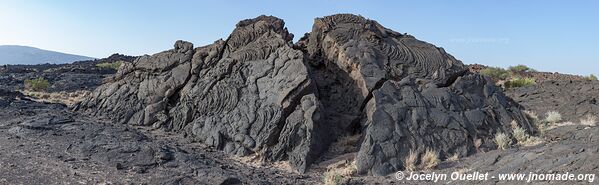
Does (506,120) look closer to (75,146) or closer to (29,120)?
(75,146)

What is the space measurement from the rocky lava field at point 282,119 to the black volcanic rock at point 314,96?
4 cm

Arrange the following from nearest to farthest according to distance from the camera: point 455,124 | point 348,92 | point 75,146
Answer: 1. point 75,146
2. point 455,124
3. point 348,92

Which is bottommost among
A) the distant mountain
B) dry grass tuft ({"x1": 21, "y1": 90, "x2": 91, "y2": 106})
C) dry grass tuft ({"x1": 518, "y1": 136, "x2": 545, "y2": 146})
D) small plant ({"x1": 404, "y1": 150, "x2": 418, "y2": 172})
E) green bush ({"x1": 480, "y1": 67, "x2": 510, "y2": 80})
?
small plant ({"x1": 404, "y1": 150, "x2": 418, "y2": 172})

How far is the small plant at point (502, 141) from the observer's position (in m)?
11.4

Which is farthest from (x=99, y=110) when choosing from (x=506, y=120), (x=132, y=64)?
(x=506, y=120)

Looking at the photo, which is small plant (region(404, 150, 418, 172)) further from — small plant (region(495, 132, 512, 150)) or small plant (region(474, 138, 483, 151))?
small plant (region(495, 132, 512, 150))

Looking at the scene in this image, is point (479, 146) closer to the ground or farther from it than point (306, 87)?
closer to the ground

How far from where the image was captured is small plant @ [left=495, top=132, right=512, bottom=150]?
1142 cm

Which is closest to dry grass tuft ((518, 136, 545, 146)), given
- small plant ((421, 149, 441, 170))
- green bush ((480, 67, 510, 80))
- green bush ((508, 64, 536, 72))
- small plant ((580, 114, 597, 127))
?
small plant ((421, 149, 441, 170))

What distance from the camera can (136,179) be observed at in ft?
31.0

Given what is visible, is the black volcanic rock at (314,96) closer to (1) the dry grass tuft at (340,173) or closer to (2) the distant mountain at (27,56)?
(1) the dry grass tuft at (340,173)

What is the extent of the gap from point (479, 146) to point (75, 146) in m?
9.03

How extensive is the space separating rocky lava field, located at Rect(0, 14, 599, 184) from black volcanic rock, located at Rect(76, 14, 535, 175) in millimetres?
35

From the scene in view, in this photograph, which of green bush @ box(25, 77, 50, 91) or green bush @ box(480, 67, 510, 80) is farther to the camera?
green bush @ box(480, 67, 510, 80)
